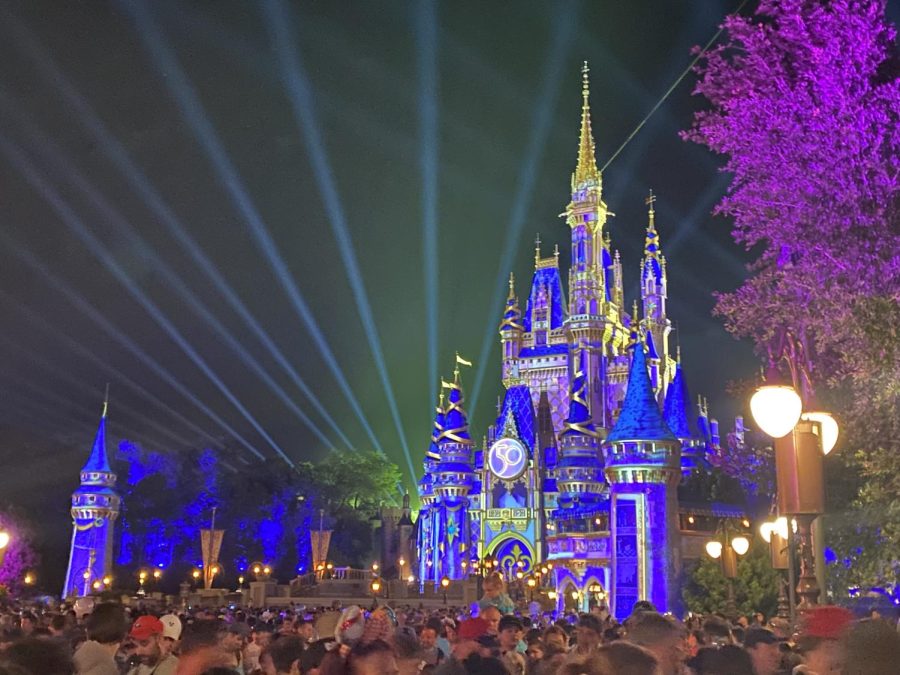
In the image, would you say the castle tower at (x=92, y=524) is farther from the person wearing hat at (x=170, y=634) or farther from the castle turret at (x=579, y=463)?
the person wearing hat at (x=170, y=634)

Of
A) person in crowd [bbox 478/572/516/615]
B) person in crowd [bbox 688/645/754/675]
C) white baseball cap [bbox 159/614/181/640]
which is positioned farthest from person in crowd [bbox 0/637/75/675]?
person in crowd [bbox 478/572/516/615]

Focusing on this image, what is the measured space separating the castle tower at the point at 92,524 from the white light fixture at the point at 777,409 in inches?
2419

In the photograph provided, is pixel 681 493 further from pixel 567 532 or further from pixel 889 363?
pixel 889 363

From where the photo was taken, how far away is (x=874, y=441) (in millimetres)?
16359

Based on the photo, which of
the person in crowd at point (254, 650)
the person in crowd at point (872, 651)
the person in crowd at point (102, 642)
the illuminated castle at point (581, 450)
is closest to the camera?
the person in crowd at point (872, 651)

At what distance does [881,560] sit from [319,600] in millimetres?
39611

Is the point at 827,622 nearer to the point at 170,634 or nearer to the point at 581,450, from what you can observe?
the point at 170,634

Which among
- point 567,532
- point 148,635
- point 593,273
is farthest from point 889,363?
point 593,273

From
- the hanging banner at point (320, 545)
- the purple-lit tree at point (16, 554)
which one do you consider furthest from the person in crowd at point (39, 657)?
the purple-lit tree at point (16, 554)

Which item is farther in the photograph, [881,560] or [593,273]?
[593,273]

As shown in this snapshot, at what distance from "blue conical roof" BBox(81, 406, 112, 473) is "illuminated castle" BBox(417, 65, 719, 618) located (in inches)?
890

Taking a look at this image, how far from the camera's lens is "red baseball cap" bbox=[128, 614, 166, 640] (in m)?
7.65

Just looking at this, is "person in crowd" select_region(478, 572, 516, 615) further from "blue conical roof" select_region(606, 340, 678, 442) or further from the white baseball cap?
"blue conical roof" select_region(606, 340, 678, 442)

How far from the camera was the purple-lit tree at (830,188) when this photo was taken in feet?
49.4
